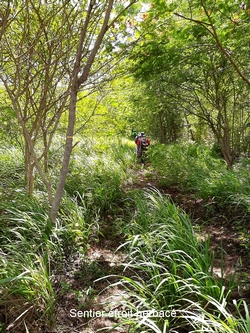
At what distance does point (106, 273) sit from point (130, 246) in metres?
0.34

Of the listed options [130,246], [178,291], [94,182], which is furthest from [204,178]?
[178,291]

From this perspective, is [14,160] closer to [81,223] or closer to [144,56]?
[81,223]

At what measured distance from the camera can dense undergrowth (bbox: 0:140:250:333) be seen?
1.43 m

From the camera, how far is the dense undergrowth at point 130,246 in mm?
1428

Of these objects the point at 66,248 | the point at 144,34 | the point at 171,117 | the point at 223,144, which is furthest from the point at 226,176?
the point at 171,117

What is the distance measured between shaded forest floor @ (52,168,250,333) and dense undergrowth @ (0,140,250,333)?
84 mm

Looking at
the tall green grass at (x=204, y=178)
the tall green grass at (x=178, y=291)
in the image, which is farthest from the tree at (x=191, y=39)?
the tall green grass at (x=178, y=291)

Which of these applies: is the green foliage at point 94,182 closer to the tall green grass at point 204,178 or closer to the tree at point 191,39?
the tall green grass at point 204,178

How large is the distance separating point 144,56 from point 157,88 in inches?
104

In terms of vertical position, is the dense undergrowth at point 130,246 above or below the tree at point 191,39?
below

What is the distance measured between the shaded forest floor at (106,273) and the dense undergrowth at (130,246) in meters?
0.08

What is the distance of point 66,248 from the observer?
7.39ft

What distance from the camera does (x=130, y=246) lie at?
2.10m

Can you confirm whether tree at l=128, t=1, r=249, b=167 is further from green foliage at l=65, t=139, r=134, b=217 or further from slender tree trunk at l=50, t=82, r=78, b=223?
green foliage at l=65, t=139, r=134, b=217
